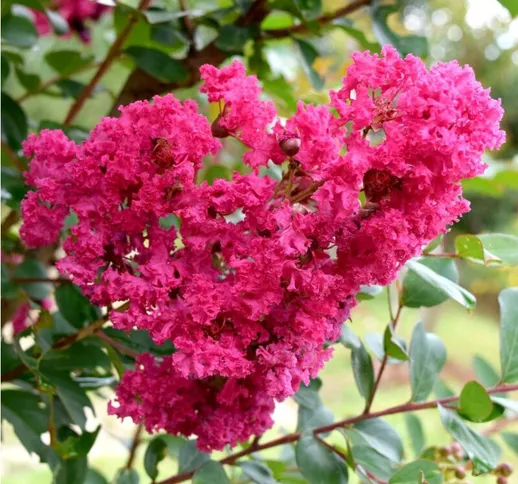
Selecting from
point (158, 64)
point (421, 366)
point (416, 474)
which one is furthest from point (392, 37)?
point (416, 474)

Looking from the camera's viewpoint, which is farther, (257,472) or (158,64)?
(158,64)

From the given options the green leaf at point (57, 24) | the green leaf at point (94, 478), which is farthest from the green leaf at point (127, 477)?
the green leaf at point (57, 24)

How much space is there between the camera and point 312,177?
47cm

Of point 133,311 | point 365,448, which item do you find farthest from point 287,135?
point 365,448

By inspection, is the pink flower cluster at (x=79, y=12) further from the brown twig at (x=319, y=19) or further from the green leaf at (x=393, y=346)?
the green leaf at (x=393, y=346)

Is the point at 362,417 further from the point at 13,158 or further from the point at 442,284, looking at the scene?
the point at 13,158

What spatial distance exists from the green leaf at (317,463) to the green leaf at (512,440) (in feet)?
1.39

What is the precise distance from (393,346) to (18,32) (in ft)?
1.79

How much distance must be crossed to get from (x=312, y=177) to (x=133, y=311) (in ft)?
0.47

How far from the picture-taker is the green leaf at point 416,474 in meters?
0.57

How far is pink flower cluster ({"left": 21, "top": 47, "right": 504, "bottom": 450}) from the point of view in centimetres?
44

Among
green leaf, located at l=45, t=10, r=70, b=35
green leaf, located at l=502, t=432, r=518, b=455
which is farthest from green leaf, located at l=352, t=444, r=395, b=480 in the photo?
green leaf, located at l=45, t=10, r=70, b=35

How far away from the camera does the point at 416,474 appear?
1.90 ft

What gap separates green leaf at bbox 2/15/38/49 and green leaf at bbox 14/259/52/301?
0.25 meters
